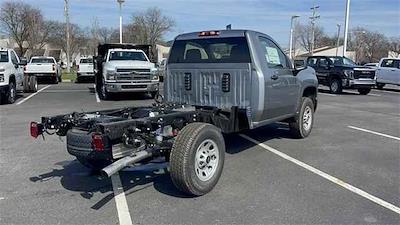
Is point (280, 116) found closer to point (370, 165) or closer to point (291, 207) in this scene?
point (370, 165)

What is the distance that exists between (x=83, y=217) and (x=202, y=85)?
3.34 meters

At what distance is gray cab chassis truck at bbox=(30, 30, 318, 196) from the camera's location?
16.4 ft

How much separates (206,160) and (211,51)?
2.44 metres

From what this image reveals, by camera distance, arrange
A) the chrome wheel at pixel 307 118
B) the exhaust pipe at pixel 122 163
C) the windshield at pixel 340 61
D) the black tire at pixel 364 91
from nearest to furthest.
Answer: the exhaust pipe at pixel 122 163
the chrome wheel at pixel 307 118
the black tire at pixel 364 91
the windshield at pixel 340 61

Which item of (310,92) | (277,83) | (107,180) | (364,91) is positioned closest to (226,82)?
(277,83)

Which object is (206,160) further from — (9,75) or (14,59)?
(14,59)

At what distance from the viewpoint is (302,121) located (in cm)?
862

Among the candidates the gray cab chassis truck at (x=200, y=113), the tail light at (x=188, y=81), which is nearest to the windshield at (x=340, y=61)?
the gray cab chassis truck at (x=200, y=113)

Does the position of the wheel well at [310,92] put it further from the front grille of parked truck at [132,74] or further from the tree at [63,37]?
the tree at [63,37]

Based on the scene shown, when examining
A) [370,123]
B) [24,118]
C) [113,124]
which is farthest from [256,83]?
[24,118]

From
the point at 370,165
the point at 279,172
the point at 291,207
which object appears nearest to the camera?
the point at 291,207

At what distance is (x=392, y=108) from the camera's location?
15.5m

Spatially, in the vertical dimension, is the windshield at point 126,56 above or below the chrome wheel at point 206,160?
above

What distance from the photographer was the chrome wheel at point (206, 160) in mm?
5289
